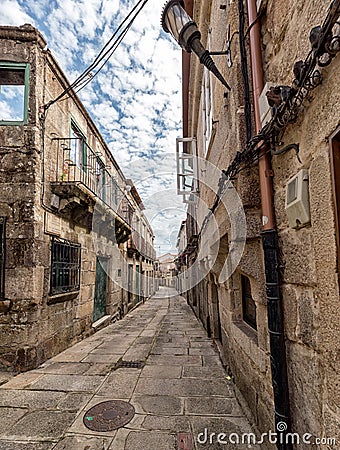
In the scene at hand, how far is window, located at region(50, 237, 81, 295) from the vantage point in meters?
5.10

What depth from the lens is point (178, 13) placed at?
302 cm

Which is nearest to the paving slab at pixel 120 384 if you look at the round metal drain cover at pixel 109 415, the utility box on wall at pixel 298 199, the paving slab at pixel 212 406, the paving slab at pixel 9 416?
the round metal drain cover at pixel 109 415

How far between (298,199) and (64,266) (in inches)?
193

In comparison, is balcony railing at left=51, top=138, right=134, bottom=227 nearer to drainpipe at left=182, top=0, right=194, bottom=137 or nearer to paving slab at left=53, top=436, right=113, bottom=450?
drainpipe at left=182, top=0, right=194, bottom=137

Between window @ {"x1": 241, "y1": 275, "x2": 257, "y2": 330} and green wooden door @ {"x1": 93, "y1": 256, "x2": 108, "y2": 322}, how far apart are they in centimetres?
532

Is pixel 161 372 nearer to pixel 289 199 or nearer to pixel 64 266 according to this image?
pixel 64 266

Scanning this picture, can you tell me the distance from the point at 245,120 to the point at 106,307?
798 cm

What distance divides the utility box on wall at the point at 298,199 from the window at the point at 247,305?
193cm

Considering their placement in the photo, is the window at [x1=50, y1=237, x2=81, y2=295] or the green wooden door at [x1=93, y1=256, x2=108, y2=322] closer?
the window at [x1=50, y1=237, x2=81, y2=295]

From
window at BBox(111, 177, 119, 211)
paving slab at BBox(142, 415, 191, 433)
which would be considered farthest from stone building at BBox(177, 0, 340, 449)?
window at BBox(111, 177, 119, 211)

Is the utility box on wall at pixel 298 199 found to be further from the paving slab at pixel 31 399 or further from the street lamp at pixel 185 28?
the paving slab at pixel 31 399

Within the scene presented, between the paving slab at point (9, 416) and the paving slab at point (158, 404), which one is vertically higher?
the paving slab at point (9, 416)

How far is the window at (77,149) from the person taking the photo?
6180 millimetres

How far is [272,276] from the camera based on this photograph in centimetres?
212
